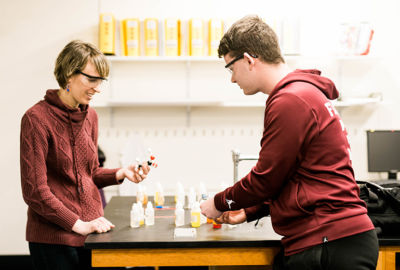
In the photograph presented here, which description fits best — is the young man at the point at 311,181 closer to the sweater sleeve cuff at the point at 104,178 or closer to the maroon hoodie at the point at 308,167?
the maroon hoodie at the point at 308,167

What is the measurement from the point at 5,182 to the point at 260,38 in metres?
3.14

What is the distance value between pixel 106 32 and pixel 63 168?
6.61ft

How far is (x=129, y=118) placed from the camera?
143 inches

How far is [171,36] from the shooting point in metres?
3.37

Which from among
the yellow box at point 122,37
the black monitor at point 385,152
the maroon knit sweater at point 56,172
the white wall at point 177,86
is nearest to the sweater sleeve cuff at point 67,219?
the maroon knit sweater at point 56,172

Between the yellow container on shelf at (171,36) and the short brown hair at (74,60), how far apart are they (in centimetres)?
170

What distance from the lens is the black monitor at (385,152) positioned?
11.1ft

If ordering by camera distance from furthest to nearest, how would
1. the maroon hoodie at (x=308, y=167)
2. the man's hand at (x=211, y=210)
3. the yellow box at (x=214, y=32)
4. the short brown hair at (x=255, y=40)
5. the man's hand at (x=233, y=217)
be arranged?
the yellow box at (x=214, y=32)
the man's hand at (x=233, y=217)
the man's hand at (x=211, y=210)
the short brown hair at (x=255, y=40)
the maroon hoodie at (x=308, y=167)

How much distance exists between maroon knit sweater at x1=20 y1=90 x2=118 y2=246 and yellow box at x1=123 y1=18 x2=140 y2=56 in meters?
1.69

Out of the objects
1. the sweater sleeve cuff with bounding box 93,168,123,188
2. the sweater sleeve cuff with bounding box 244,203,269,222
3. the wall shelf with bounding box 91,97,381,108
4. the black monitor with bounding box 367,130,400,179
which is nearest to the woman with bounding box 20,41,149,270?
the sweater sleeve cuff with bounding box 93,168,123,188

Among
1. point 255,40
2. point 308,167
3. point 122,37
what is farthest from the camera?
point 122,37

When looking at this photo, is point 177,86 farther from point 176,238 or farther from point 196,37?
point 176,238

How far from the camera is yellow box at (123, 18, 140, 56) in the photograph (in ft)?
11.0

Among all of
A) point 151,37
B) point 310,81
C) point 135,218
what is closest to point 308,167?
point 310,81
